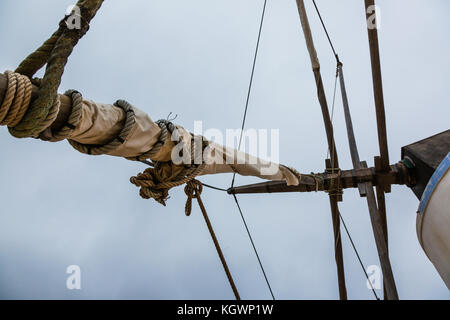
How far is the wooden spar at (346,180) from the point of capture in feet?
17.6

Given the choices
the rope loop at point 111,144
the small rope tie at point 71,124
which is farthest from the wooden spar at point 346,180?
the small rope tie at point 71,124

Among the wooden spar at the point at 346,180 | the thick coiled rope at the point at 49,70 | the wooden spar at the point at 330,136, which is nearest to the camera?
the thick coiled rope at the point at 49,70

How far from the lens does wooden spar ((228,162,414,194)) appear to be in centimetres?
535

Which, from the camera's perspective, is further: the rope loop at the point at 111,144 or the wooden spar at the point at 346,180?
the wooden spar at the point at 346,180

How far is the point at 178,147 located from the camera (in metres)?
2.70

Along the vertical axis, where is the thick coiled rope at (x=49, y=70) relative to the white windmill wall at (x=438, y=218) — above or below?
above

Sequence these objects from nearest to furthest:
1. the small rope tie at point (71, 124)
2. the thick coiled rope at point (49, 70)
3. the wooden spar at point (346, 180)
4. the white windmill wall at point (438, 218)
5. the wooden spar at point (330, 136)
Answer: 1. the thick coiled rope at point (49, 70)
2. the small rope tie at point (71, 124)
3. the white windmill wall at point (438, 218)
4. the wooden spar at point (346, 180)
5. the wooden spar at point (330, 136)

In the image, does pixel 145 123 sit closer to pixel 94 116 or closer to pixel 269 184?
pixel 94 116

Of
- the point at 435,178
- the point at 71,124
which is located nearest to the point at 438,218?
the point at 435,178

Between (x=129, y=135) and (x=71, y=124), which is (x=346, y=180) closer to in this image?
(x=129, y=135)

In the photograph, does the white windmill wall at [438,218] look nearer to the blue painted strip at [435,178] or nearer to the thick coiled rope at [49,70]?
the blue painted strip at [435,178]

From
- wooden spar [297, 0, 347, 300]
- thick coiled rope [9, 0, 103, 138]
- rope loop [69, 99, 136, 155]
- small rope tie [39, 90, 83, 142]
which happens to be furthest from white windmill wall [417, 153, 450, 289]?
thick coiled rope [9, 0, 103, 138]

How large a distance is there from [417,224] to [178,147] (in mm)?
3413

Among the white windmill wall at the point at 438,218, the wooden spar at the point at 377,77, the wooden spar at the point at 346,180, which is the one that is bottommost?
the white windmill wall at the point at 438,218
